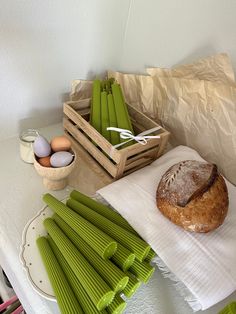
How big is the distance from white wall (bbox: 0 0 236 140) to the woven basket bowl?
0.21 metres

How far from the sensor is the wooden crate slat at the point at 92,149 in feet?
1.94

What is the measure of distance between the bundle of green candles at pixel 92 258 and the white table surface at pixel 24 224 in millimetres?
45

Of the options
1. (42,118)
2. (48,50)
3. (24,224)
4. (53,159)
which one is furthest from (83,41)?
(24,224)

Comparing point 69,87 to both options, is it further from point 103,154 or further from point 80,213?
point 80,213

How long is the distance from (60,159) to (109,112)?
0.63ft

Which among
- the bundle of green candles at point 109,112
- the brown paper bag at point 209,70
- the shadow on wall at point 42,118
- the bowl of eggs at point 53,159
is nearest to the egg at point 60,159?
the bowl of eggs at point 53,159

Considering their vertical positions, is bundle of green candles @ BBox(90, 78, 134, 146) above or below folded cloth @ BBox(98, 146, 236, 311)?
above

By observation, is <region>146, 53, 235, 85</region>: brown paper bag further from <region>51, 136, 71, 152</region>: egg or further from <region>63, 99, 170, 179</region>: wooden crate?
<region>51, 136, 71, 152</region>: egg

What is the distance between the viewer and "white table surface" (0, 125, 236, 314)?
0.44 meters

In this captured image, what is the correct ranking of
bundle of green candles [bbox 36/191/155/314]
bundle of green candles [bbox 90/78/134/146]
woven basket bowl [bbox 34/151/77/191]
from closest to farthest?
bundle of green candles [bbox 36/191/155/314], woven basket bowl [bbox 34/151/77/191], bundle of green candles [bbox 90/78/134/146]

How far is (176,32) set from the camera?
651 millimetres

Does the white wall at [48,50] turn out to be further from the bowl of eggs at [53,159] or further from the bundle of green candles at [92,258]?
the bundle of green candles at [92,258]

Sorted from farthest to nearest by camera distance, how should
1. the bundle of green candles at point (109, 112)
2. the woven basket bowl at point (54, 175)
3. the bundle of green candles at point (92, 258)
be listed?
the bundle of green candles at point (109, 112) < the woven basket bowl at point (54, 175) < the bundle of green candles at point (92, 258)

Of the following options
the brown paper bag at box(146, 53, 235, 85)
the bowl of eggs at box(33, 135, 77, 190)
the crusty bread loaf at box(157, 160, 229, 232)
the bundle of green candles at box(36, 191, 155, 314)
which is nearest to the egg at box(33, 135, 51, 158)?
the bowl of eggs at box(33, 135, 77, 190)
